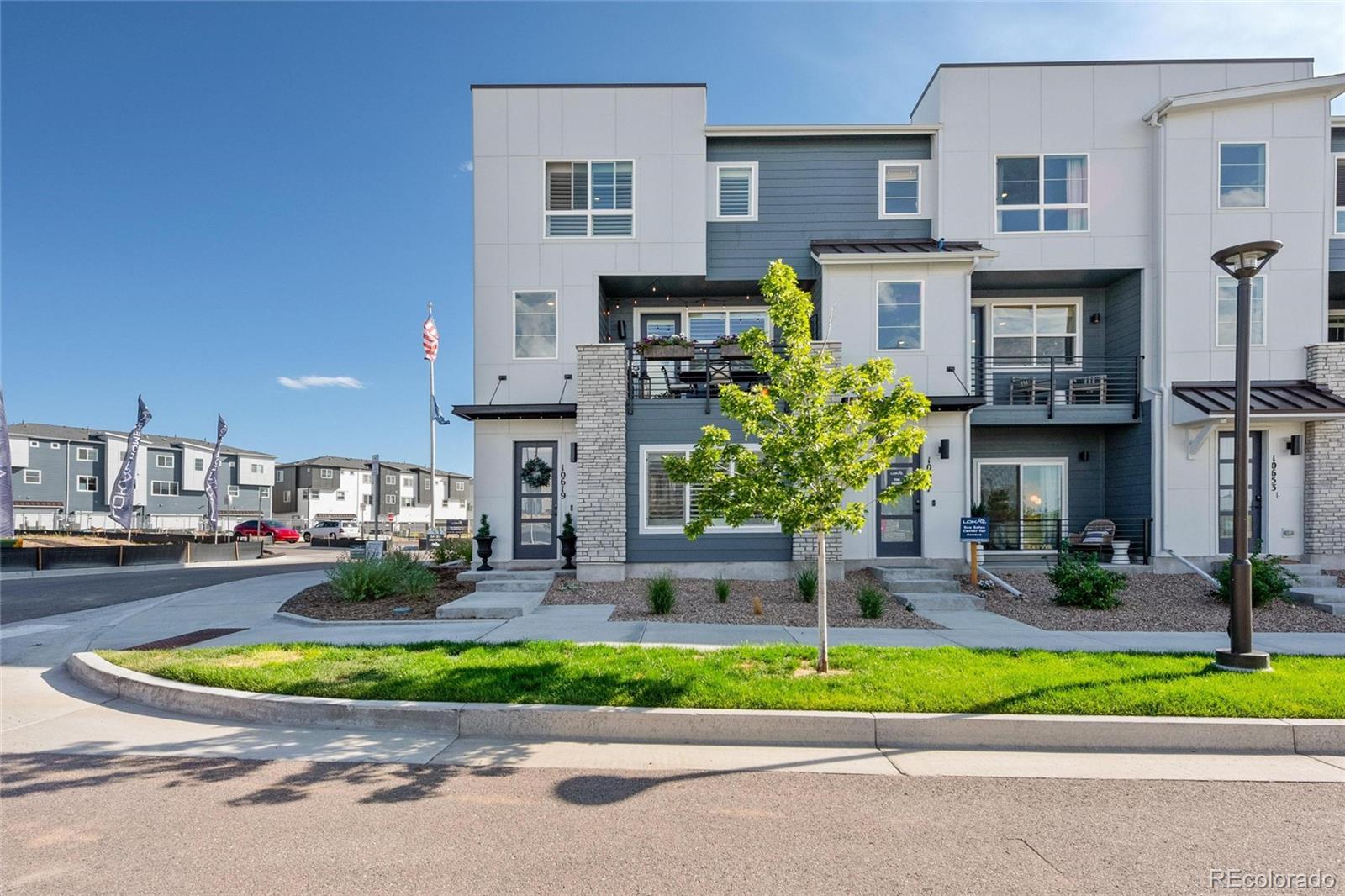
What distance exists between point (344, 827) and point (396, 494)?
232 ft

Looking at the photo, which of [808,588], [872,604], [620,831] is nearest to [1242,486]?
[872,604]

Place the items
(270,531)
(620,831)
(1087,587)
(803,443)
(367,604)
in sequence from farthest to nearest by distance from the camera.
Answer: (270,531) → (367,604) → (1087,587) → (803,443) → (620,831)

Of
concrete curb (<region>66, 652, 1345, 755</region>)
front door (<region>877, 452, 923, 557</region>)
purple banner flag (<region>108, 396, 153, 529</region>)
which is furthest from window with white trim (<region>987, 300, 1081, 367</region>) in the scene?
purple banner flag (<region>108, 396, 153, 529</region>)

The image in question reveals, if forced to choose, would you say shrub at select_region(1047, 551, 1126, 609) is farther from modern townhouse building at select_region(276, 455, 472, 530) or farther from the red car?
modern townhouse building at select_region(276, 455, 472, 530)

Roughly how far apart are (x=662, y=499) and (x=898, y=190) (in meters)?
9.74

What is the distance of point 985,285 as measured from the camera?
16438 mm

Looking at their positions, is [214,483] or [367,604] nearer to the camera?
[367,604]

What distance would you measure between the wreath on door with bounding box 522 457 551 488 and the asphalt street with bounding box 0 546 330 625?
8.41m

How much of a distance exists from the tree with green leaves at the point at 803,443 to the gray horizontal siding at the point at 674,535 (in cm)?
611

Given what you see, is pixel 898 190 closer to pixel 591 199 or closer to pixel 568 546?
pixel 591 199

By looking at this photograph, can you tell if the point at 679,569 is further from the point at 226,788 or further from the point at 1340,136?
the point at 1340,136

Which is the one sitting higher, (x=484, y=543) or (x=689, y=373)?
(x=689, y=373)

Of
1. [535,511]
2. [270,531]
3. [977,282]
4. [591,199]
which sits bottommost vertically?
[270,531]

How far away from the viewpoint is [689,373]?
47.1 feet
